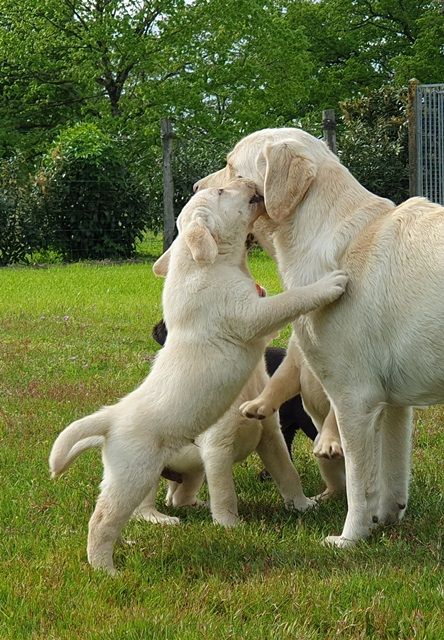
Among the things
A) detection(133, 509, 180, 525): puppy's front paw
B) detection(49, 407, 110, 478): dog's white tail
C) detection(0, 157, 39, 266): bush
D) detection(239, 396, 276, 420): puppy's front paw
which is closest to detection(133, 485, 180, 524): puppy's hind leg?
detection(133, 509, 180, 525): puppy's front paw

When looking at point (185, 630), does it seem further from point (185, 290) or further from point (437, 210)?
point (437, 210)

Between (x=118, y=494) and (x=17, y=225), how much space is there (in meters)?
17.4

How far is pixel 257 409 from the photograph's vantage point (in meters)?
4.67

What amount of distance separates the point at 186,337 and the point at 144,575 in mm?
987

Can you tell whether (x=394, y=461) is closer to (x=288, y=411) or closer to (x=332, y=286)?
(x=332, y=286)

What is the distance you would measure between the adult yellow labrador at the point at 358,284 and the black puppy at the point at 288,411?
135 centimetres

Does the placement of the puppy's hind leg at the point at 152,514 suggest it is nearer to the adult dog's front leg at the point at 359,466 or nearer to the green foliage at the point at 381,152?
the adult dog's front leg at the point at 359,466

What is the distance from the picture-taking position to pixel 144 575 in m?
4.12

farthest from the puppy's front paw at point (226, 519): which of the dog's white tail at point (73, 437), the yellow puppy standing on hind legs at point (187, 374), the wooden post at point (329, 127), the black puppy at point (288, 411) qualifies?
the wooden post at point (329, 127)

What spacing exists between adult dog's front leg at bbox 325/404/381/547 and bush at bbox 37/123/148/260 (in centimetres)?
1676

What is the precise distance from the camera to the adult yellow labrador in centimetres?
402

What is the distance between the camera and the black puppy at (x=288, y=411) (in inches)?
233

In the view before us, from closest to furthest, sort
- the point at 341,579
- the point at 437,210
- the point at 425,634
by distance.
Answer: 1. the point at 425,634
2. the point at 341,579
3. the point at 437,210

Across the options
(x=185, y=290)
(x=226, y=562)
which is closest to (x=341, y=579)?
(x=226, y=562)
